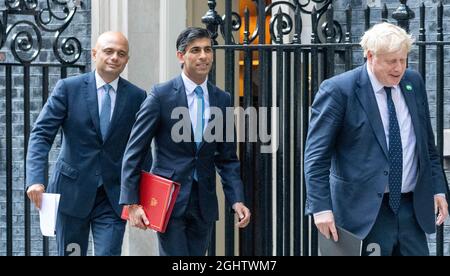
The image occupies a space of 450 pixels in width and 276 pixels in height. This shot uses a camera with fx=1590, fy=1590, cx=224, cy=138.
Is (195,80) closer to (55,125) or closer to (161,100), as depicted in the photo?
(161,100)

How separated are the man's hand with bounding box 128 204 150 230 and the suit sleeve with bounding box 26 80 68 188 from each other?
717 mm

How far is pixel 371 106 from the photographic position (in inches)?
316

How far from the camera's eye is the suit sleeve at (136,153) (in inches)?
341

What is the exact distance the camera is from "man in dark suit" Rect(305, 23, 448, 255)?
7.95m

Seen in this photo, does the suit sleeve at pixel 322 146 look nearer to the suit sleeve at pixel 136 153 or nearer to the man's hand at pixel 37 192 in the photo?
the suit sleeve at pixel 136 153

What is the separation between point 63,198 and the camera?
928 centimetres

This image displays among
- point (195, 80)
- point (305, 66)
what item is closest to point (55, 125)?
point (195, 80)

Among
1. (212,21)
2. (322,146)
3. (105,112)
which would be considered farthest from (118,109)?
(322,146)

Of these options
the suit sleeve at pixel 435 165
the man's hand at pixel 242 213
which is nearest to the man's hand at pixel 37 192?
the man's hand at pixel 242 213

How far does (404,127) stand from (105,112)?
206cm

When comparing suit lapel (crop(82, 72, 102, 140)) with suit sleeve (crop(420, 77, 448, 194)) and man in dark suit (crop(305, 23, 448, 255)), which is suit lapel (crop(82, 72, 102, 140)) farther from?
suit sleeve (crop(420, 77, 448, 194))

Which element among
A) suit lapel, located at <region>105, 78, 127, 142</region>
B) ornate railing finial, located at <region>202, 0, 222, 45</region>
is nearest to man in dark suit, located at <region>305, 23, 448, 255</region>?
suit lapel, located at <region>105, 78, 127, 142</region>
